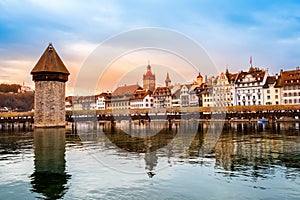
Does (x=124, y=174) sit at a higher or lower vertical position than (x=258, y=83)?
lower

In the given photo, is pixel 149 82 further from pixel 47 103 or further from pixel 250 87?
pixel 47 103

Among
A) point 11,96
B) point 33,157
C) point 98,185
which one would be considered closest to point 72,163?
point 33,157

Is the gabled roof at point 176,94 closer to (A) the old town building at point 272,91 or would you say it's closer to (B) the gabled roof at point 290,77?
(A) the old town building at point 272,91

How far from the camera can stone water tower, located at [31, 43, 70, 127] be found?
41188mm

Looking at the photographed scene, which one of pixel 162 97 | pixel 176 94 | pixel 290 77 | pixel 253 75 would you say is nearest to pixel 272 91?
pixel 290 77

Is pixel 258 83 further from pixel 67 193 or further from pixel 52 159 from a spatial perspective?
pixel 67 193

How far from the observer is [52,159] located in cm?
1471

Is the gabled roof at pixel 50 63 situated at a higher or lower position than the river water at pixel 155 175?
higher

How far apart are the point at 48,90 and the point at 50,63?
11.1ft

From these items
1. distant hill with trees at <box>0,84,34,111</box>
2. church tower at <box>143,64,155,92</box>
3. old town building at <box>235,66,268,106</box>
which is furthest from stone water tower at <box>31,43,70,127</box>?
distant hill with trees at <box>0,84,34,111</box>

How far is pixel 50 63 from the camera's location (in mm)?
41562

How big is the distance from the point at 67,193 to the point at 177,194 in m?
2.88

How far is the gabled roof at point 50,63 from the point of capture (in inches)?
1615

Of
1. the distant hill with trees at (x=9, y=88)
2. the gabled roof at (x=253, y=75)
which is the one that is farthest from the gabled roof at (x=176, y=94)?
the distant hill with trees at (x=9, y=88)
